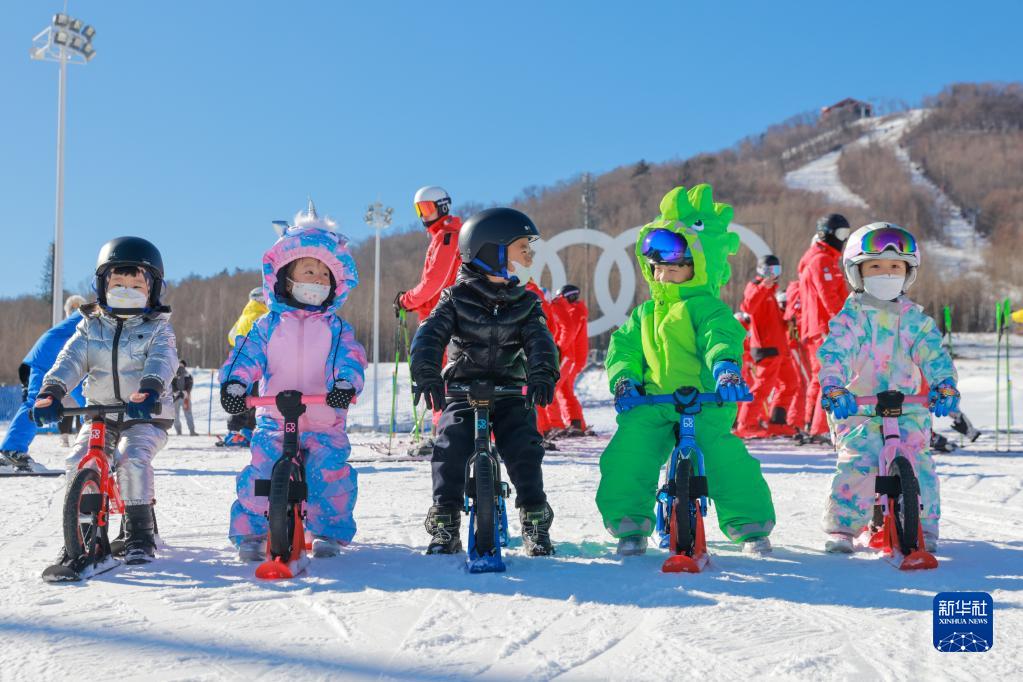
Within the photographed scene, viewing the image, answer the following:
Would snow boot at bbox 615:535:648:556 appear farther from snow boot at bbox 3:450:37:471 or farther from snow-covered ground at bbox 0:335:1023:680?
snow boot at bbox 3:450:37:471

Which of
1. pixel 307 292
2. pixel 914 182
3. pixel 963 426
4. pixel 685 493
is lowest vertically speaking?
pixel 963 426

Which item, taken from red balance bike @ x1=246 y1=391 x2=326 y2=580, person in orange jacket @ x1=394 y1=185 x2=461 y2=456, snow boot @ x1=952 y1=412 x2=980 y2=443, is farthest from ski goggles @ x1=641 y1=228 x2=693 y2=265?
snow boot @ x1=952 y1=412 x2=980 y2=443

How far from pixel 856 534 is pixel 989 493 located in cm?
254

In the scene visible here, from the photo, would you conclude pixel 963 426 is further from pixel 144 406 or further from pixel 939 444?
pixel 144 406

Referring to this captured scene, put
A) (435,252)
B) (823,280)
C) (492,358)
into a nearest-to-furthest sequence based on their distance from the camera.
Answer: (492,358), (435,252), (823,280)

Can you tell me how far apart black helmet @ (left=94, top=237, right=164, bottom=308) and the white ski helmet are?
3708 millimetres

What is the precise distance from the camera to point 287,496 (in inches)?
150

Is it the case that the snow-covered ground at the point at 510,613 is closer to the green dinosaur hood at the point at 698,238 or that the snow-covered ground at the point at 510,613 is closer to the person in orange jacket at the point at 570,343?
the green dinosaur hood at the point at 698,238

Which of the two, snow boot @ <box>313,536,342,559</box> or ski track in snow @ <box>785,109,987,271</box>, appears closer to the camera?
snow boot @ <box>313,536,342,559</box>

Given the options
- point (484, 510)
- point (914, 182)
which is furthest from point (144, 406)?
point (914, 182)

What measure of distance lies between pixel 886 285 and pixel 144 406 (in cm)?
376

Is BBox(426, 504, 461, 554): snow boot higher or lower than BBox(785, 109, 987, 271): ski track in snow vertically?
lower

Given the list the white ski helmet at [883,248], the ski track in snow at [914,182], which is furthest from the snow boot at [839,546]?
the ski track in snow at [914,182]

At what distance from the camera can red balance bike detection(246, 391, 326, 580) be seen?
12.1ft
